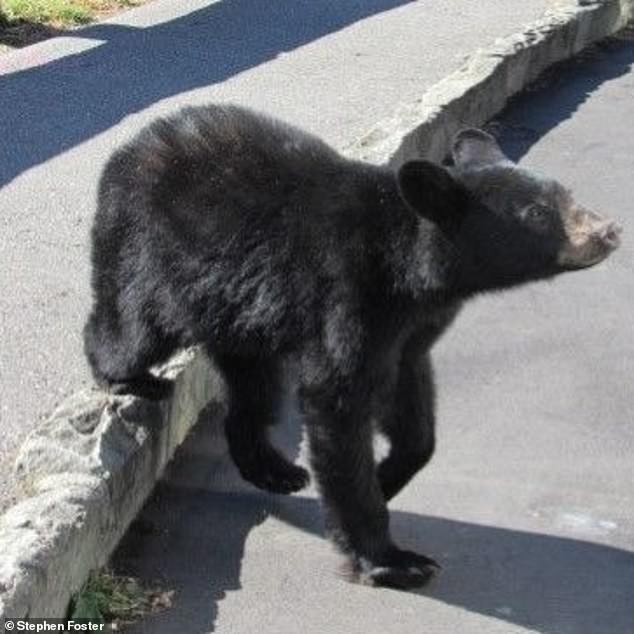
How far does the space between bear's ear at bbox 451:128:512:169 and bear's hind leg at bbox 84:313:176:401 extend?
3.71 feet

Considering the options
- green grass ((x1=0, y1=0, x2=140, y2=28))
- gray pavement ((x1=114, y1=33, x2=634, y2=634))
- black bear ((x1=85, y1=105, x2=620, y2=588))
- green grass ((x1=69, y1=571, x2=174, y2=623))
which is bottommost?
green grass ((x1=0, y1=0, x2=140, y2=28))

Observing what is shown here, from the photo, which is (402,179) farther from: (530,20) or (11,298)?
(530,20)

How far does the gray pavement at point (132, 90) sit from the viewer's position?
20.5 ft

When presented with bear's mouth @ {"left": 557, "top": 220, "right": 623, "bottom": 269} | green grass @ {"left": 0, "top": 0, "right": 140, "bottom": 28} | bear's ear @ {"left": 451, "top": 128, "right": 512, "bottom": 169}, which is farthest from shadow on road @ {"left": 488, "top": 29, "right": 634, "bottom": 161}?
bear's mouth @ {"left": 557, "top": 220, "right": 623, "bottom": 269}

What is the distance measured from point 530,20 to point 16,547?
10.1 metres

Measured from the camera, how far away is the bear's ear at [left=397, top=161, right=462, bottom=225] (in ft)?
15.9

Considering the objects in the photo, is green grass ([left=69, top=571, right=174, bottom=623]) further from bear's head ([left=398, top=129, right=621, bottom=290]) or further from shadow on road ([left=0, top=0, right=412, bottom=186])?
shadow on road ([left=0, top=0, right=412, bottom=186])

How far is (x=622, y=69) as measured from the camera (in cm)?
1303

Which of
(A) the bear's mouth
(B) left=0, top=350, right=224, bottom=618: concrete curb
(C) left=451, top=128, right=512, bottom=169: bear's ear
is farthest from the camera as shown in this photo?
(C) left=451, top=128, right=512, bottom=169: bear's ear

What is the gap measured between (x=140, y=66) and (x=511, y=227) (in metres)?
6.62

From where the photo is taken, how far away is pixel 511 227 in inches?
197

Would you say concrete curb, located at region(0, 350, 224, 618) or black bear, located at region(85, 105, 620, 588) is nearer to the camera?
concrete curb, located at region(0, 350, 224, 618)

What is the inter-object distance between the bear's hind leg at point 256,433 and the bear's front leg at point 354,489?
560mm

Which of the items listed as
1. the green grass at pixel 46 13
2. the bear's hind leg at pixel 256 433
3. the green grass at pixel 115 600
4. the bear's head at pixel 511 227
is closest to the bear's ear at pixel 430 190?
the bear's head at pixel 511 227
